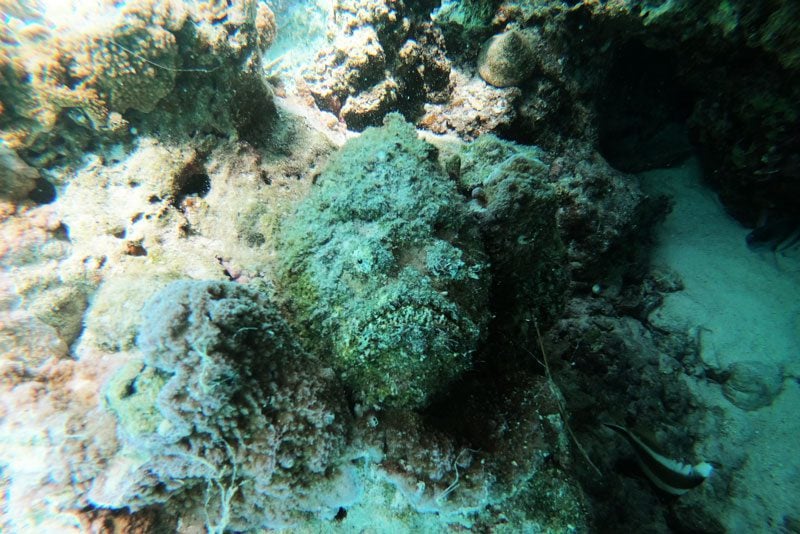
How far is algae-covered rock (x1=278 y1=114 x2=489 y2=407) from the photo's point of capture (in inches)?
78.8

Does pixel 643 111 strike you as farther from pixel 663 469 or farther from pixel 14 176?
pixel 14 176

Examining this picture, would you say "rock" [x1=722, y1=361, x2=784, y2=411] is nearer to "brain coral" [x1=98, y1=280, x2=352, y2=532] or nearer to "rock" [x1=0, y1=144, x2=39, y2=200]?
"brain coral" [x1=98, y1=280, x2=352, y2=532]

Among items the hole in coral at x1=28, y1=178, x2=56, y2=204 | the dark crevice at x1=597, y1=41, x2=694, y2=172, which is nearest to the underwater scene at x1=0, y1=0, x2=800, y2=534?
the hole in coral at x1=28, y1=178, x2=56, y2=204

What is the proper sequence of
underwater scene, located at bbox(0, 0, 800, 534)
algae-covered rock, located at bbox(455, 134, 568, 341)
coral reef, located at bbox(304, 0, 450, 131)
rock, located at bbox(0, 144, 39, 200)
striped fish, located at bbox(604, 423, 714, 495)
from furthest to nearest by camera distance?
1. coral reef, located at bbox(304, 0, 450, 131)
2. striped fish, located at bbox(604, 423, 714, 495)
3. rock, located at bbox(0, 144, 39, 200)
4. algae-covered rock, located at bbox(455, 134, 568, 341)
5. underwater scene, located at bbox(0, 0, 800, 534)

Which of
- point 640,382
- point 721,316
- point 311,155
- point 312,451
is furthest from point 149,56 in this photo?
point 721,316

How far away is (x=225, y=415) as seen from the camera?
1.78 metres

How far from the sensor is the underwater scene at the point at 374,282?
193 centimetres

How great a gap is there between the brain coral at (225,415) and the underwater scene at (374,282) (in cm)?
1

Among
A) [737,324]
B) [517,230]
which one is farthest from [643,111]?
[517,230]

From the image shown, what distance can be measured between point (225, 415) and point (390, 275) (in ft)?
3.68

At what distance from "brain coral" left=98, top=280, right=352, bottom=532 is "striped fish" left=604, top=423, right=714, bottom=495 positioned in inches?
99.7

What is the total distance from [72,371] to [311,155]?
7.92 ft

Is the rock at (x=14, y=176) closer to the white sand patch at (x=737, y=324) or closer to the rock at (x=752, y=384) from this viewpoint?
the white sand patch at (x=737, y=324)

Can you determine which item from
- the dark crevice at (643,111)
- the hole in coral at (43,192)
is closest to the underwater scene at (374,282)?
the hole in coral at (43,192)
